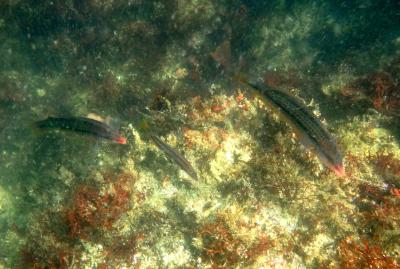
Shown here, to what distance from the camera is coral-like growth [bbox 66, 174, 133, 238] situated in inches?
202

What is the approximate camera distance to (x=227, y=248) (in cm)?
460

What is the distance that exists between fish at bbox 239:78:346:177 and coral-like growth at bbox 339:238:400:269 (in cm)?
128

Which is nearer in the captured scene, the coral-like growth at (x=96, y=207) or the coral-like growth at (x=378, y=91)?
Answer: the coral-like growth at (x=96, y=207)

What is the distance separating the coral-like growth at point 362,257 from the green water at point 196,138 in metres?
0.02

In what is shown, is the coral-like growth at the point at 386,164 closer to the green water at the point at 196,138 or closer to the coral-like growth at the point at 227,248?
the green water at the point at 196,138

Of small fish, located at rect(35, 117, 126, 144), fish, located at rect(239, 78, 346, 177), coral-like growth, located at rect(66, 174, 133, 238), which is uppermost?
→ fish, located at rect(239, 78, 346, 177)

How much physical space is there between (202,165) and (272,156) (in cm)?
124

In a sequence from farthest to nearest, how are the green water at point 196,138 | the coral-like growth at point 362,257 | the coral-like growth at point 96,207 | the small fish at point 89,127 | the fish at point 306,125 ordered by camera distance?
the coral-like growth at point 96,207
the green water at point 196,138
the small fish at point 89,127
the coral-like growth at point 362,257
the fish at point 306,125

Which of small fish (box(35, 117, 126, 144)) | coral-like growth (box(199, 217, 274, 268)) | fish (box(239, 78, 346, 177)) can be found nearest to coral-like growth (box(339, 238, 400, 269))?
coral-like growth (box(199, 217, 274, 268))

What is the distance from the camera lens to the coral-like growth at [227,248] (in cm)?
459

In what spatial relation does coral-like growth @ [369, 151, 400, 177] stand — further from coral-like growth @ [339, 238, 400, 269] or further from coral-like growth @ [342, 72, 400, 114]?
coral-like growth @ [339, 238, 400, 269]

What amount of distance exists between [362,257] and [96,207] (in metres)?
4.17

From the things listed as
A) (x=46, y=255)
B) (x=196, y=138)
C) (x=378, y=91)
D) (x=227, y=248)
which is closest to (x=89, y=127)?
(x=196, y=138)

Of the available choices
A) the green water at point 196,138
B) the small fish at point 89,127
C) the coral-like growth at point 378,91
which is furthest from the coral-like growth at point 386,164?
the small fish at point 89,127
